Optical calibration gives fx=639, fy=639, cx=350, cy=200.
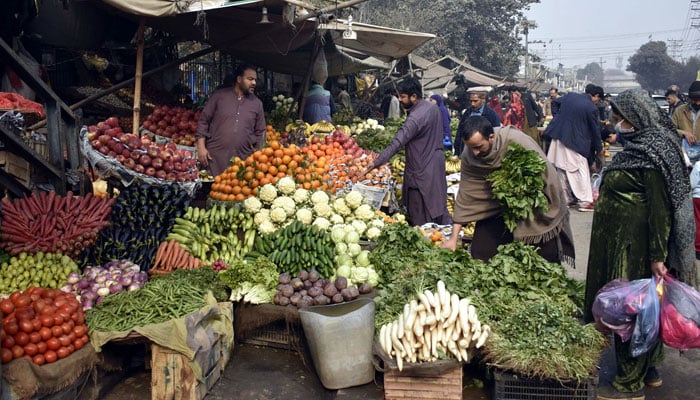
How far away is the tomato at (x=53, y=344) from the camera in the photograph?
399 cm

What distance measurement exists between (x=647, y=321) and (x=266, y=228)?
3.45 meters

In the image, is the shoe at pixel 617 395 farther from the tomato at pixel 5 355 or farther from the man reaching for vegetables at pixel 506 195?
the tomato at pixel 5 355

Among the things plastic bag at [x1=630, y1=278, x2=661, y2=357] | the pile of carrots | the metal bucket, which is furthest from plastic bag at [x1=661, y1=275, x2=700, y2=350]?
the pile of carrots

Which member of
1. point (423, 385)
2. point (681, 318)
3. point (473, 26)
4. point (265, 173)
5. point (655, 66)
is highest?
point (473, 26)

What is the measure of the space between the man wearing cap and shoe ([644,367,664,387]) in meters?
5.17

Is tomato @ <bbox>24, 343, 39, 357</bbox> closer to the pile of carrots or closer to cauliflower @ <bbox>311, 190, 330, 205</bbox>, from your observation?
Answer: the pile of carrots

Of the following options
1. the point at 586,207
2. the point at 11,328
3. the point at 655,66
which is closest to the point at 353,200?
the point at 11,328

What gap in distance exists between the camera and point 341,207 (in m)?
6.62

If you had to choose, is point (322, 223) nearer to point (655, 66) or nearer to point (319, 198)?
point (319, 198)

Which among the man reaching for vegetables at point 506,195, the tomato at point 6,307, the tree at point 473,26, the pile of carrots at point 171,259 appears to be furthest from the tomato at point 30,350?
the tree at point 473,26

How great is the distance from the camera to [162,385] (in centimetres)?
427

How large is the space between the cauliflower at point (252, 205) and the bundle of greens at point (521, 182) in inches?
91.8

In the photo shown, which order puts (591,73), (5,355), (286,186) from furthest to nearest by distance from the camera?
1. (591,73)
2. (286,186)
3. (5,355)

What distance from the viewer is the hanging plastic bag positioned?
13.0 ft
